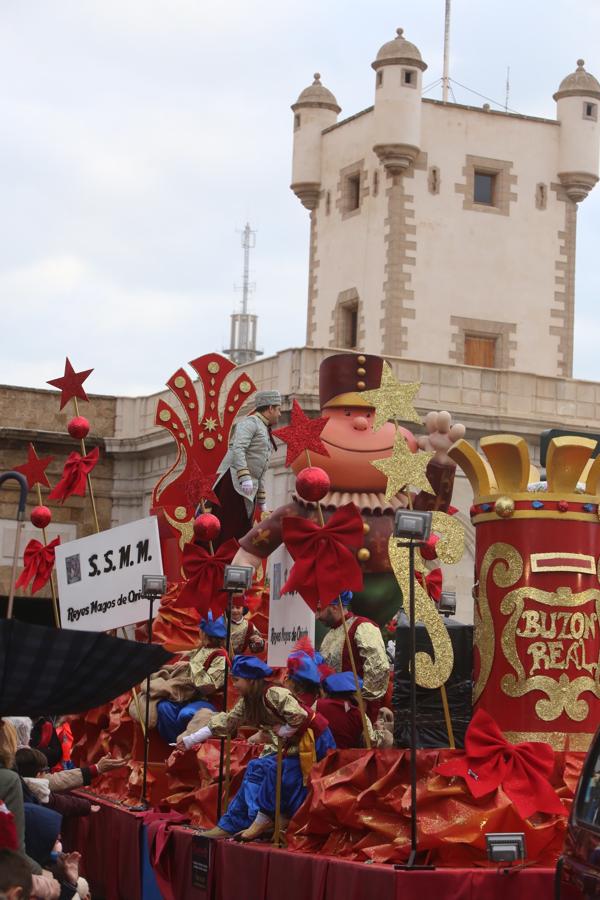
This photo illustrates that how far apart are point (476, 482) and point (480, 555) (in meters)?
0.38

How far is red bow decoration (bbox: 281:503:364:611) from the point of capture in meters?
9.60

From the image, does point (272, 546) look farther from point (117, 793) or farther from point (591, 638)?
point (591, 638)

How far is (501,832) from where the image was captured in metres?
8.51

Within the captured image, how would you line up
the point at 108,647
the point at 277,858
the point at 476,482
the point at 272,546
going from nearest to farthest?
1. the point at 108,647
2. the point at 277,858
3. the point at 476,482
4. the point at 272,546

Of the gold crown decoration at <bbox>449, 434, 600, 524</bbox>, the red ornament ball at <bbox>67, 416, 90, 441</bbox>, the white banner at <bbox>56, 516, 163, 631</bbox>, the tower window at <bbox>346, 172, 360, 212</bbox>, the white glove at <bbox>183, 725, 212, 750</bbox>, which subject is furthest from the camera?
the tower window at <bbox>346, 172, 360, 212</bbox>

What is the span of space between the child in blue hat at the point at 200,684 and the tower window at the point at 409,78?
1139 inches

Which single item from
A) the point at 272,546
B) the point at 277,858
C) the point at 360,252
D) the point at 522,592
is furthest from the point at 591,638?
the point at 360,252

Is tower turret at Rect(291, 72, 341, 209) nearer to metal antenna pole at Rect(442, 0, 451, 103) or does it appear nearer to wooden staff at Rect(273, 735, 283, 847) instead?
metal antenna pole at Rect(442, 0, 451, 103)

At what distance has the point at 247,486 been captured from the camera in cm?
1392

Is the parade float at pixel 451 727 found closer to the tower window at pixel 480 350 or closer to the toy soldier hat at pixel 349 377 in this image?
the toy soldier hat at pixel 349 377

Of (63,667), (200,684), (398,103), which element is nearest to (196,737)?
(200,684)

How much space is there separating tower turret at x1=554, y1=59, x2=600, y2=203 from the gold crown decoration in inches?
1308

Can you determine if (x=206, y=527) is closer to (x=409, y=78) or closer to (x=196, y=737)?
(x=196, y=737)

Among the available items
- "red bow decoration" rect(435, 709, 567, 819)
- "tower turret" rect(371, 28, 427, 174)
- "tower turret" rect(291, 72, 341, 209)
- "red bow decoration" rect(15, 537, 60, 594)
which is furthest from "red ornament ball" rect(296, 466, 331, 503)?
"tower turret" rect(291, 72, 341, 209)
